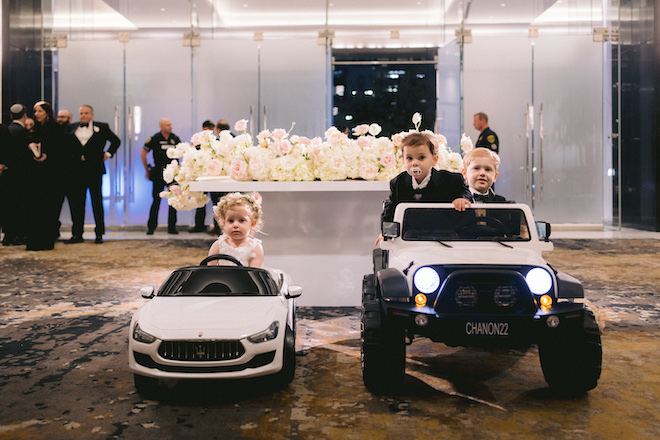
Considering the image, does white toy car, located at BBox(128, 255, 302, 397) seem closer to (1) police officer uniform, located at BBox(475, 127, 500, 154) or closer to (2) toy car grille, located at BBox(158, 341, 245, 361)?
(2) toy car grille, located at BBox(158, 341, 245, 361)

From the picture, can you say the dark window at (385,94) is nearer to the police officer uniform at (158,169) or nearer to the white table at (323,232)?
the police officer uniform at (158,169)

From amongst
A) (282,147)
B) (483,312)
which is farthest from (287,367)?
(282,147)

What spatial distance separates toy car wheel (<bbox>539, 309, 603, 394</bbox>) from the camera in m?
2.54

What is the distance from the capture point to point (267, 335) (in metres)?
2.67

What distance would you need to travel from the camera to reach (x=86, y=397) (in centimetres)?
265

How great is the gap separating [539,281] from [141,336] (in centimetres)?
162

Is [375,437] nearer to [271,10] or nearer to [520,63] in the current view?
[520,63]

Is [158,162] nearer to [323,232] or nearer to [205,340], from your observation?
[323,232]

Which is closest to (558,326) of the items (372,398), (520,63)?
(372,398)

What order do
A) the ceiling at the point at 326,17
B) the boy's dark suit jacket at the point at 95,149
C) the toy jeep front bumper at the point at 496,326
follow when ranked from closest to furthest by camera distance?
the toy jeep front bumper at the point at 496,326
the boy's dark suit jacket at the point at 95,149
the ceiling at the point at 326,17

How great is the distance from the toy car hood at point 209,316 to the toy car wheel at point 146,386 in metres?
0.22

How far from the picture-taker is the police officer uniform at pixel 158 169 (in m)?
9.63

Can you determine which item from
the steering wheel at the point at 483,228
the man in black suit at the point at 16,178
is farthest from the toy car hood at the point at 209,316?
the man in black suit at the point at 16,178

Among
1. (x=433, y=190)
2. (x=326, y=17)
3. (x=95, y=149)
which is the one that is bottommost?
(x=433, y=190)
